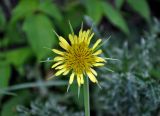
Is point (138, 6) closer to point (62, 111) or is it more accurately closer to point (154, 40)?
point (154, 40)

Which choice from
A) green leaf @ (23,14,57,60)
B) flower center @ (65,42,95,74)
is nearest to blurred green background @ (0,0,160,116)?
green leaf @ (23,14,57,60)

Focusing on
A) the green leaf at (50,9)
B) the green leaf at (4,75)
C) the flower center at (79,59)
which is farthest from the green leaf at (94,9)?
the flower center at (79,59)

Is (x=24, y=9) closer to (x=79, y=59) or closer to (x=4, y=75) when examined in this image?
(x=4, y=75)

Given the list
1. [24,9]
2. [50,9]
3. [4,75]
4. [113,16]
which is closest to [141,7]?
[113,16]

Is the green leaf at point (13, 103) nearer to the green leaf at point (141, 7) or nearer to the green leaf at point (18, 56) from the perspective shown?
the green leaf at point (18, 56)

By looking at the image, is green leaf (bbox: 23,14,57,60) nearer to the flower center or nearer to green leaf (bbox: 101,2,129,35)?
green leaf (bbox: 101,2,129,35)

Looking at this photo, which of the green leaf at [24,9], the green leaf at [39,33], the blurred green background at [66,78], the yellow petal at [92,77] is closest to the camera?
the yellow petal at [92,77]

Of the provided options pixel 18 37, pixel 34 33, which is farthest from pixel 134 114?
pixel 18 37
